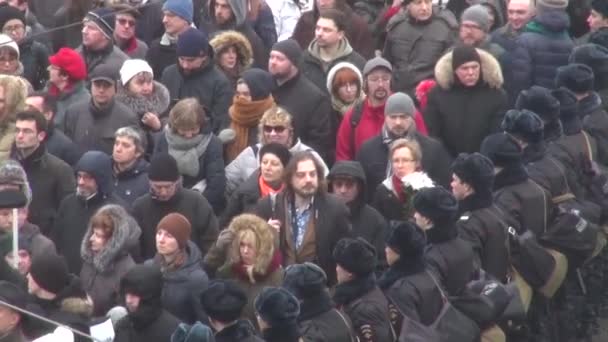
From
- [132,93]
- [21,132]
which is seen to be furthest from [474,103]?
[21,132]

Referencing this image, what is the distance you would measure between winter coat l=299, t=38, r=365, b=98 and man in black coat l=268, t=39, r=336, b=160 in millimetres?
589

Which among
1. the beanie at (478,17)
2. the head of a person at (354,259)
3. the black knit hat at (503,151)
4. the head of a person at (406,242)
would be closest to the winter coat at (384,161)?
A: the black knit hat at (503,151)

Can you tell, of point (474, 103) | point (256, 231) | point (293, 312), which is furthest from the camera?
point (474, 103)

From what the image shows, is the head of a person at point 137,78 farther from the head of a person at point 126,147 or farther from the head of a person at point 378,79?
the head of a person at point 378,79

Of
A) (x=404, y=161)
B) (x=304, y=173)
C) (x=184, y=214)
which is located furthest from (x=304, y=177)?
(x=404, y=161)

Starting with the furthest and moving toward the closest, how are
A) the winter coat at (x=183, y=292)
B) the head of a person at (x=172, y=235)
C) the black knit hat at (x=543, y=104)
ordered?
1. the black knit hat at (x=543, y=104)
2. the head of a person at (x=172, y=235)
3. the winter coat at (x=183, y=292)

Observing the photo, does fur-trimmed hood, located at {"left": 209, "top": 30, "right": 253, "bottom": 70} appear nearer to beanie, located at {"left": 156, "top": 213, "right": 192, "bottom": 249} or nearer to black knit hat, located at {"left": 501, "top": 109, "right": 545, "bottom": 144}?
black knit hat, located at {"left": 501, "top": 109, "right": 545, "bottom": 144}

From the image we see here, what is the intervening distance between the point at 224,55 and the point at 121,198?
2336 mm

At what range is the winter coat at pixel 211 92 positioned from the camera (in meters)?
15.8

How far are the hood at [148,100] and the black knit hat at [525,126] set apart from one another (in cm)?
258

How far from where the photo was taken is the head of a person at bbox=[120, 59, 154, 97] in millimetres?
15562

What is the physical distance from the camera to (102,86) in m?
15.2

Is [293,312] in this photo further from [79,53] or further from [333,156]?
[79,53]

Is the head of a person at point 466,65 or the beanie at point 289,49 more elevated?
the beanie at point 289,49
